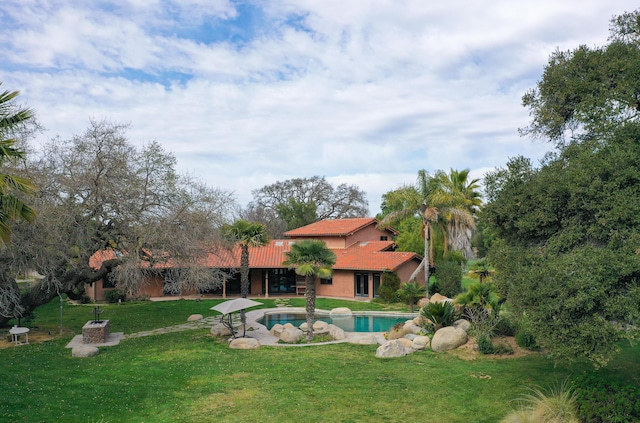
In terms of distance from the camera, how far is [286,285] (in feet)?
124

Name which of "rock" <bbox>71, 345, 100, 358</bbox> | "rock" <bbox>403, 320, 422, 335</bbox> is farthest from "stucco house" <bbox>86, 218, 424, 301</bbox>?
"rock" <bbox>71, 345, 100, 358</bbox>

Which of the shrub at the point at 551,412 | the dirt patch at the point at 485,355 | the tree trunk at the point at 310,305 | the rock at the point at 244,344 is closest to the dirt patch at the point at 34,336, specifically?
the rock at the point at 244,344

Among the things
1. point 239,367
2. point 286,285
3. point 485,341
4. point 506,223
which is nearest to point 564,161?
point 506,223

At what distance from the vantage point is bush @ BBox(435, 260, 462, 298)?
32000 millimetres

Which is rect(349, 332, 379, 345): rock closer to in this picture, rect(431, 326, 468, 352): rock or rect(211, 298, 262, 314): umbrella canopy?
rect(431, 326, 468, 352): rock

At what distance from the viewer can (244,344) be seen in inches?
752

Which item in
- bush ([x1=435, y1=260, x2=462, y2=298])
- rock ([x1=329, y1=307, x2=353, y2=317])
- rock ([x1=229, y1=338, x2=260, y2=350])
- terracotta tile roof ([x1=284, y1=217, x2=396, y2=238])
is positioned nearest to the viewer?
rock ([x1=229, y1=338, x2=260, y2=350])

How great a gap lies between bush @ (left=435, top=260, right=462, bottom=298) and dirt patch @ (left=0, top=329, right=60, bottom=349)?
2282cm

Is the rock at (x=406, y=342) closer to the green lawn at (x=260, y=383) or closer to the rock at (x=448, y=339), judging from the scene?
the green lawn at (x=260, y=383)

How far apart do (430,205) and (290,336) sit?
572 inches

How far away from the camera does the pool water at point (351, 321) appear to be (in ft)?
82.3

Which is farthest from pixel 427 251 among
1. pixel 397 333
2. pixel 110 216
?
pixel 110 216

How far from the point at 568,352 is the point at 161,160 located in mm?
17002

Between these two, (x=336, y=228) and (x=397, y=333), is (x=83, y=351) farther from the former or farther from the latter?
(x=336, y=228)
